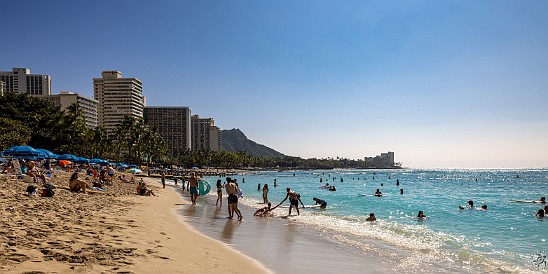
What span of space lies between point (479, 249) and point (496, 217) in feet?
37.6

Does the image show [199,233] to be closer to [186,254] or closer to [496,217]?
[186,254]

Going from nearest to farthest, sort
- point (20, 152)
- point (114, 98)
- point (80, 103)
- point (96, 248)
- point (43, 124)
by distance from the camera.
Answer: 1. point (96, 248)
2. point (20, 152)
3. point (43, 124)
4. point (80, 103)
5. point (114, 98)

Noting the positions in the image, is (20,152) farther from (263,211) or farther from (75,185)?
(263,211)

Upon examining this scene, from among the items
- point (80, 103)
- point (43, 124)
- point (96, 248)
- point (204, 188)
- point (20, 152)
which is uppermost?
point (80, 103)

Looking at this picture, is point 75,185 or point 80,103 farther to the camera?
point 80,103

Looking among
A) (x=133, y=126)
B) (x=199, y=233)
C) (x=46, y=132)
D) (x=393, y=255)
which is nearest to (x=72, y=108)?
(x=46, y=132)

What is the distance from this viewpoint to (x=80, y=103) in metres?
154

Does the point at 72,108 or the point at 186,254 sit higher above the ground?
the point at 72,108

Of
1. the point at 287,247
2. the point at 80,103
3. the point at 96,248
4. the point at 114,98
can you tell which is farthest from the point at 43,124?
the point at 114,98

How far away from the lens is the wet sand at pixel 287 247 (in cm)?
782

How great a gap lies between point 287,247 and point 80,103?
167 meters

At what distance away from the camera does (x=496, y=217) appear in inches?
827

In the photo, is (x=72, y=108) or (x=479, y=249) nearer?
(x=479, y=249)

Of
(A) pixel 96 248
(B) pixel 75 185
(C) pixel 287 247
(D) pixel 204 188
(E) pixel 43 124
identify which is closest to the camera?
(A) pixel 96 248
